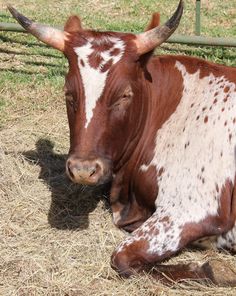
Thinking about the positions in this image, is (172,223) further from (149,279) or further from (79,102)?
(79,102)

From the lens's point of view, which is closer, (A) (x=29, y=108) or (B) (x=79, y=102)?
(B) (x=79, y=102)

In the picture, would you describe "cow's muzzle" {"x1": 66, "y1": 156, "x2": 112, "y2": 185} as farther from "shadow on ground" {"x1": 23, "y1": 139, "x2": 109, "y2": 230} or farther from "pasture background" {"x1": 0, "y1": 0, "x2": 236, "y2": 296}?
"shadow on ground" {"x1": 23, "y1": 139, "x2": 109, "y2": 230}

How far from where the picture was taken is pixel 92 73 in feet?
15.0

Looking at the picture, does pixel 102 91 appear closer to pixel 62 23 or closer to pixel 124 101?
pixel 124 101

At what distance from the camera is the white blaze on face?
14.9 feet

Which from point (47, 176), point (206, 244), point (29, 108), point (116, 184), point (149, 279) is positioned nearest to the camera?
point (149, 279)

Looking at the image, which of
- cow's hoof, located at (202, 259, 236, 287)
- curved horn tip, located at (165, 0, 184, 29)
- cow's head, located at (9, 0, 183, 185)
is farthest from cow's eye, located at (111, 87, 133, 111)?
cow's hoof, located at (202, 259, 236, 287)

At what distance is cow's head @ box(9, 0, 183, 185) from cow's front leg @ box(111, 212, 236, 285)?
50cm

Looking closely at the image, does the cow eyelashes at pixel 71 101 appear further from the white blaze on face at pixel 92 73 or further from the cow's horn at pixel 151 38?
the cow's horn at pixel 151 38

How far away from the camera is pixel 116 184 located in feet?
17.3

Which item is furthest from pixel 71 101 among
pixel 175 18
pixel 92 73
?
pixel 175 18

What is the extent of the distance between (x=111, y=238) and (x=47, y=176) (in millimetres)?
1284

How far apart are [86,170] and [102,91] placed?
554 millimetres

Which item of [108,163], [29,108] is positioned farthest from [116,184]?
[29,108]
